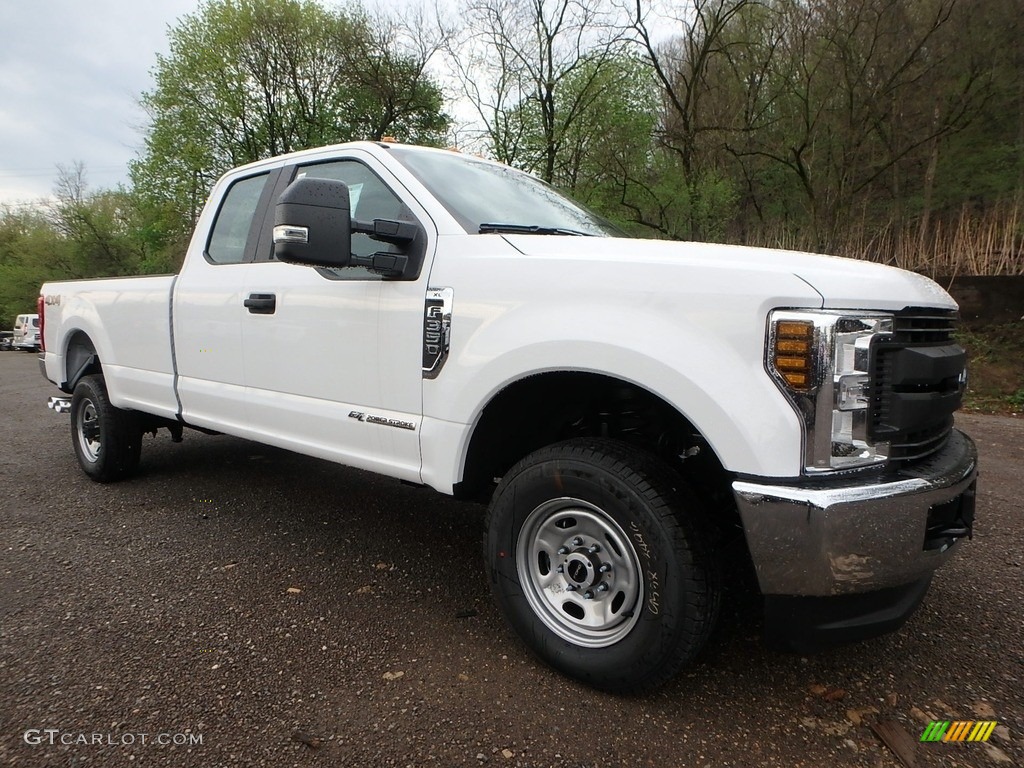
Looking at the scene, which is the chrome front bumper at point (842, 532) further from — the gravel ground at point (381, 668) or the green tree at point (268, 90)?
the green tree at point (268, 90)

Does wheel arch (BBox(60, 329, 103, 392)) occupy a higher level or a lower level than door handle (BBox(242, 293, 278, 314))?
lower

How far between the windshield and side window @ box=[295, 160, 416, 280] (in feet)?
0.51

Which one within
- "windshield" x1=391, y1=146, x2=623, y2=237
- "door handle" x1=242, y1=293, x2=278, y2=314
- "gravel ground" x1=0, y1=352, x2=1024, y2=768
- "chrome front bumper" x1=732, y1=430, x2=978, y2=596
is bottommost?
"gravel ground" x1=0, y1=352, x2=1024, y2=768

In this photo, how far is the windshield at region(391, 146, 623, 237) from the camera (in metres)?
2.69

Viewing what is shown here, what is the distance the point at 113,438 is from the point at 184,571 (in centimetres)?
185

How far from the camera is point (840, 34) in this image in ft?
46.6

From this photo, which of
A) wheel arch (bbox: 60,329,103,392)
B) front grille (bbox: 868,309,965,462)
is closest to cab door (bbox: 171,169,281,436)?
wheel arch (bbox: 60,329,103,392)

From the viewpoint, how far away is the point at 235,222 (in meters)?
3.71

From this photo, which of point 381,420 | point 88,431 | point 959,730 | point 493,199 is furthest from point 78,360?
point 959,730

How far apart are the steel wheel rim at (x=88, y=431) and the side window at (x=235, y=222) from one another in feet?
5.98

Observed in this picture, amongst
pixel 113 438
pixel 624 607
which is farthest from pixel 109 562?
Answer: pixel 624 607

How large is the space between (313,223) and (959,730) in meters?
2.74

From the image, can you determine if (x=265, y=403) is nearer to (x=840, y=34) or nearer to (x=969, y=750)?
(x=969, y=750)

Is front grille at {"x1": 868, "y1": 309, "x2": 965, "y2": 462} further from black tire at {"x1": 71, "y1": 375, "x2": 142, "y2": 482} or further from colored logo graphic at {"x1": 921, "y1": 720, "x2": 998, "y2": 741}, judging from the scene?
black tire at {"x1": 71, "y1": 375, "x2": 142, "y2": 482}
